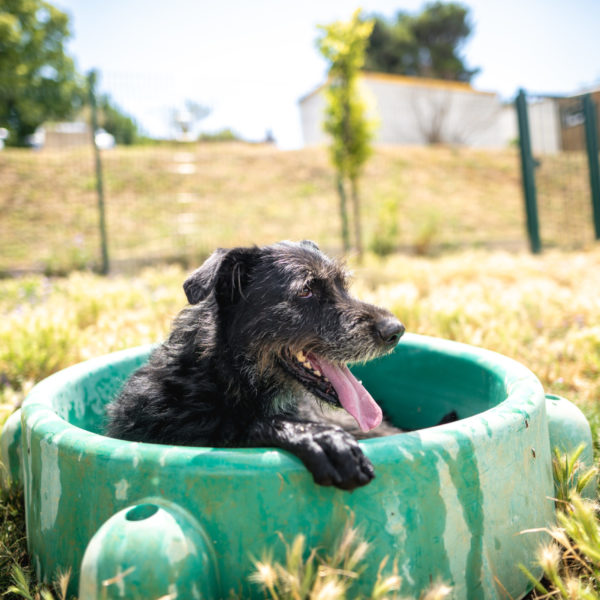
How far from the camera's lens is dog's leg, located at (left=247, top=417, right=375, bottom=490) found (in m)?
1.72

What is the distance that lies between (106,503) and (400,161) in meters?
21.9

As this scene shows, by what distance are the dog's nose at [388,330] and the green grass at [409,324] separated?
912 mm

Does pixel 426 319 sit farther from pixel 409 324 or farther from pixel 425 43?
pixel 425 43

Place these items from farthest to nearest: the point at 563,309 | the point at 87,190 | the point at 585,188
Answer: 1. the point at 585,188
2. the point at 87,190
3. the point at 563,309

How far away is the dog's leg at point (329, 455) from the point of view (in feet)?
5.65

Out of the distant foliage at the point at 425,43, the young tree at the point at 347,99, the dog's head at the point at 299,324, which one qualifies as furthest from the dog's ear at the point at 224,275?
the distant foliage at the point at 425,43

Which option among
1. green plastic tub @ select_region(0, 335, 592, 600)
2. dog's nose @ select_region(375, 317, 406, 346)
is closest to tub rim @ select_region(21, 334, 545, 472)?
green plastic tub @ select_region(0, 335, 592, 600)

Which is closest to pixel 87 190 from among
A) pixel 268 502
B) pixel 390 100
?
pixel 268 502

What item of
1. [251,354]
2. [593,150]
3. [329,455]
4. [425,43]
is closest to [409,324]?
[251,354]

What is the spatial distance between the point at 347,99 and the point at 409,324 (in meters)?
7.35

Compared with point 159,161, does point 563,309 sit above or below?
below

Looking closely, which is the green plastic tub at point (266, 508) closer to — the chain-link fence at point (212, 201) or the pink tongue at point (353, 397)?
the pink tongue at point (353, 397)

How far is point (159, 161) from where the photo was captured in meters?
14.2

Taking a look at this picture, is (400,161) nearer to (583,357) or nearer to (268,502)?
(583,357)
